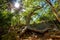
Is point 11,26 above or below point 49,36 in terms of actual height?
above

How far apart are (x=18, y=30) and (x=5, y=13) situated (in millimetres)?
1434

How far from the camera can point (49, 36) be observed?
35.1ft

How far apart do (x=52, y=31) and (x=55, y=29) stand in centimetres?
45

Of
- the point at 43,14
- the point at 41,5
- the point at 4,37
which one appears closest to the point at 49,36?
the point at 43,14

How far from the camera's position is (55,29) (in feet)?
30.9

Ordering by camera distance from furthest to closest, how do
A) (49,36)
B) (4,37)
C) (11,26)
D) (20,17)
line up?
(49,36) → (20,17) → (11,26) → (4,37)

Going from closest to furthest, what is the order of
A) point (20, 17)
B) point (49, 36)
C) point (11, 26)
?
1. point (11, 26)
2. point (20, 17)
3. point (49, 36)

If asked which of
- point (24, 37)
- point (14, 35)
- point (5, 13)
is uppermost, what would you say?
point (5, 13)

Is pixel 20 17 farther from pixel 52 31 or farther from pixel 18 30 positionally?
pixel 52 31

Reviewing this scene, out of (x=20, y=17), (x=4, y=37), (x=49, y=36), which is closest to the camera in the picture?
(x=4, y=37)

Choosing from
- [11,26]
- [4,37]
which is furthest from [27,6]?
[4,37]

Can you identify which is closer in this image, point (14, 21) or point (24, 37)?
point (14, 21)

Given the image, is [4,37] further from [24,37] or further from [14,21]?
[24,37]

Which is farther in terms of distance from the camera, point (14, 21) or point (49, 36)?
point (49, 36)
